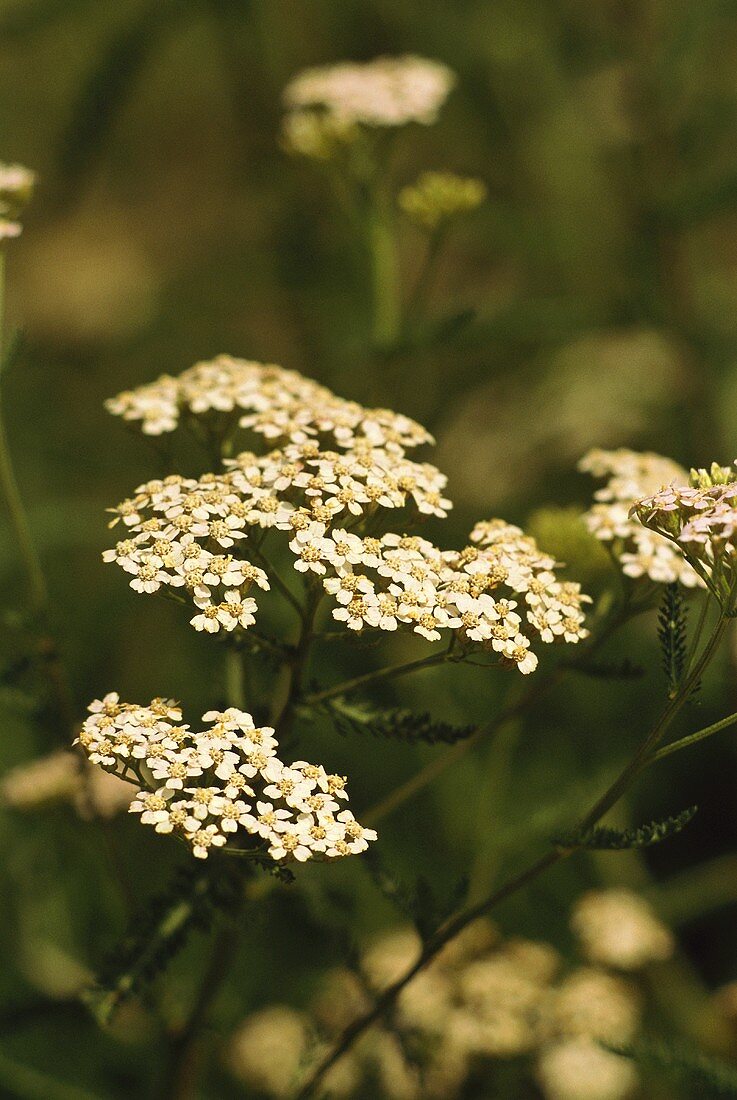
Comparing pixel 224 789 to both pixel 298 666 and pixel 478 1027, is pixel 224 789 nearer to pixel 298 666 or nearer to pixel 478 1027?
pixel 298 666

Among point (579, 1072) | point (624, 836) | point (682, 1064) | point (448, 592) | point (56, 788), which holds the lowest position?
point (579, 1072)

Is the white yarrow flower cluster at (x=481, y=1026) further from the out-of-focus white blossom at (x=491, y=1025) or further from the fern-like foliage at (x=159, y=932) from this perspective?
the fern-like foliage at (x=159, y=932)

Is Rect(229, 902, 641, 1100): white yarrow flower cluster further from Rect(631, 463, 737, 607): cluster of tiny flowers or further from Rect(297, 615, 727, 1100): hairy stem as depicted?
Rect(631, 463, 737, 607): cluster of tiny flowers

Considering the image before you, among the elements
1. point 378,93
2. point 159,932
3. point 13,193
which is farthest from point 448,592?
point 378,93

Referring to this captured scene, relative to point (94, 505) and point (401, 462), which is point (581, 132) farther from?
point (401, 462)

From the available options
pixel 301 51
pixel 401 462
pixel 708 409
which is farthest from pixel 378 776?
pixel 301 51

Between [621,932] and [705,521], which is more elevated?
[705,521]
